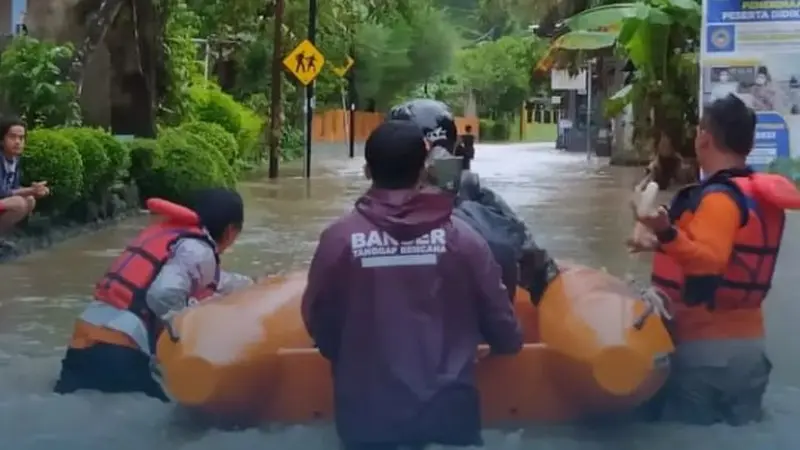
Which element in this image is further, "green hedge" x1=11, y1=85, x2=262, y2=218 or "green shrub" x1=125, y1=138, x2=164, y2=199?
"green shrub" x1=125, y1=138, x2=164, y2=199

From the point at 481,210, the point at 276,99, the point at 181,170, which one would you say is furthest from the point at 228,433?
the point at 276,99

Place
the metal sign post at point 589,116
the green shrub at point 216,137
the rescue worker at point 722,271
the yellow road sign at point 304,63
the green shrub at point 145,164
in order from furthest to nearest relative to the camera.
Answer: the metal sign post at point 589,116
the yellow road sign at point 304,63
the green shrub at point 216,137
the green shrub at point 145,164
the rescue worker at point 722,271

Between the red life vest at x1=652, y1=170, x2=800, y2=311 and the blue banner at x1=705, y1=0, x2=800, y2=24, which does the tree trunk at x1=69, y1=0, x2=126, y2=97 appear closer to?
the blue banner at x1=705, y1=0, x2=800, y2=24

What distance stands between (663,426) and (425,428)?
63.9 inches

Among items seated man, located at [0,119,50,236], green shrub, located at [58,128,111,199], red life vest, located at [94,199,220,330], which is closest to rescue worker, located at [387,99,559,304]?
red life vest, located at [94,199,220,330]

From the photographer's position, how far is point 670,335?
5.44m

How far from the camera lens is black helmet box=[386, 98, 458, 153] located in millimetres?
5594

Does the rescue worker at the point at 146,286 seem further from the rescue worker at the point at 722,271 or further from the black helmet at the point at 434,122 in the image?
the rescue worker at the point at 722,271

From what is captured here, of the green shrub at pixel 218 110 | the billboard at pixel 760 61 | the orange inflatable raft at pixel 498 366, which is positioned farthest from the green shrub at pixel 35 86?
the orange inflatable raft at pixel 498 366

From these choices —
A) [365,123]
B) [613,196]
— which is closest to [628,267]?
[613,196]

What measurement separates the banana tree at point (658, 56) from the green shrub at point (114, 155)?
23.6 feet

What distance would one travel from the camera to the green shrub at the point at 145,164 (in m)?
18.5

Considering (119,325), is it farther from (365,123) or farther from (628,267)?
(365,123)

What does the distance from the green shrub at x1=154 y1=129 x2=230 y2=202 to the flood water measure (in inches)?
31.5
